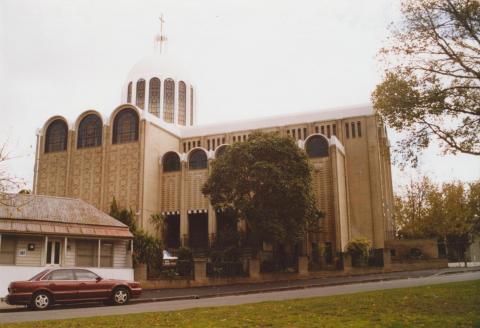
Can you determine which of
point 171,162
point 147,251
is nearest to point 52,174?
point 171,162


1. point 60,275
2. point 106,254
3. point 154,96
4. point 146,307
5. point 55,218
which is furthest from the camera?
point 154,96

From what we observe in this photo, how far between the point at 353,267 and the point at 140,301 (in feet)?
53.8

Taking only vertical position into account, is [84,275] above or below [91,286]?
above

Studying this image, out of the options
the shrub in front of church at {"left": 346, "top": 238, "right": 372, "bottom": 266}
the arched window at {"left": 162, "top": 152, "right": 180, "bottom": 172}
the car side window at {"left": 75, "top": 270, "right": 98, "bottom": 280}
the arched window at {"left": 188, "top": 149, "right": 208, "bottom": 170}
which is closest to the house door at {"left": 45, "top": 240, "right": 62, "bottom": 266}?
the car side window at {"left": 75, "top": 270, "right": 98, "bottom": 280}

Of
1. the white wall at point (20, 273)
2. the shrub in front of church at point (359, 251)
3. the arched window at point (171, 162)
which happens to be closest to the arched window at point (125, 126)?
the arched window at point (171, 162)

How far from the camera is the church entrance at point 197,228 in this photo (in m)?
45.8

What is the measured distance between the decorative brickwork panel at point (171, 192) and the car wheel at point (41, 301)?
2937 centimetres

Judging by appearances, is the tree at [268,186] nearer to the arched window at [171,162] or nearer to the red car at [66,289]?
the red car at [66,289]

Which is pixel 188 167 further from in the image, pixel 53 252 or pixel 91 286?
pixel 91 286

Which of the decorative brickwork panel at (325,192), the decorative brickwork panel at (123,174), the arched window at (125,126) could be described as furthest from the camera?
the arched window at (125,126)

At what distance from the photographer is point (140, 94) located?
56000 mm

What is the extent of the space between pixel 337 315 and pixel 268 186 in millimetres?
19571

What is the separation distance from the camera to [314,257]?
36.2 meters

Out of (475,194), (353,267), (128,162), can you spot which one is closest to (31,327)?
(353,267)
